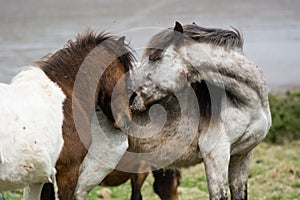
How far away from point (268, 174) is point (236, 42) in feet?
12.9

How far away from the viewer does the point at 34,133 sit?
6.37m

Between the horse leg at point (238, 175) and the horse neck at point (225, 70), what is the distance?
0.76m

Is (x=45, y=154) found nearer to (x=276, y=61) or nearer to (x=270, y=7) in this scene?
(x=276, y=61)

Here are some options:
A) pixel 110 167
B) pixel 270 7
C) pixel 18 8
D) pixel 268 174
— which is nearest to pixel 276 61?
pixel 270 7

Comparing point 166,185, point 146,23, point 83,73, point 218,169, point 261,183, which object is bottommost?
point 261,183

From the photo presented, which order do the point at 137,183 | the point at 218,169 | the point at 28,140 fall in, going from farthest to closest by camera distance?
1. the point at 137,183
2. the point at 218,169
3. the point at 28,140

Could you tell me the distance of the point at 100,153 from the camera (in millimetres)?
7273

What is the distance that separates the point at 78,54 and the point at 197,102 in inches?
51.7

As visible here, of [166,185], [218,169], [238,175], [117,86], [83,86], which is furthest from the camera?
[166,185]

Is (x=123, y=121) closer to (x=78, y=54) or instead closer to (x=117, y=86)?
(x=117, y=86)

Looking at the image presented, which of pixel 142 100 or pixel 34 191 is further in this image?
pixel 142 100


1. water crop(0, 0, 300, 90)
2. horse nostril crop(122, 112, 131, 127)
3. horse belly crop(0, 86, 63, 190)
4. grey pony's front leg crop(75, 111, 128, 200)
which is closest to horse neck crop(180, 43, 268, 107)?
horse nostril crop(122, 112, 131, 127)

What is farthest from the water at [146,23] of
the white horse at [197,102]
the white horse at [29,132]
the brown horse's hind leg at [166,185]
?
the white horse at [29,132]

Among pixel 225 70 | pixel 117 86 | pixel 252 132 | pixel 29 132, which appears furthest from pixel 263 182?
pixel 29 132
